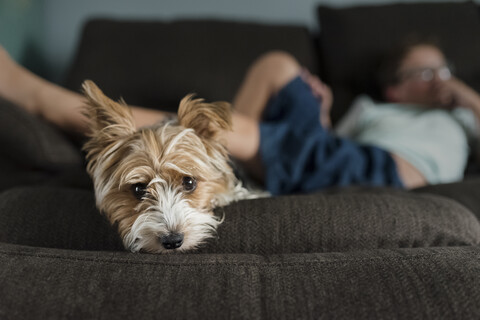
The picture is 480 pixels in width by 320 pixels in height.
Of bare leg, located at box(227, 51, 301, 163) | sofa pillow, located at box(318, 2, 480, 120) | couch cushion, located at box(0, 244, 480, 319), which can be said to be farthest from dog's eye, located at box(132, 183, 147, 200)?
sofa pillow, located at box(318, 2, 480, 120)

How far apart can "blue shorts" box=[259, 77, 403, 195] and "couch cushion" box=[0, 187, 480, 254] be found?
49cm

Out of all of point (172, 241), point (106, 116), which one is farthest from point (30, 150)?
point (172, 241)

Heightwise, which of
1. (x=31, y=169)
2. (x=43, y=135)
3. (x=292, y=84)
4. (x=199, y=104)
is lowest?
(x=31, y=169)

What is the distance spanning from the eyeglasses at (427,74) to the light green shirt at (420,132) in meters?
0.19

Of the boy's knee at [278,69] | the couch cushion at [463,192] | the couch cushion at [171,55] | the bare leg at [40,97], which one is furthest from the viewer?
the couch cushion at [171,55]

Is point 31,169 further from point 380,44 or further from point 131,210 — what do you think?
point 380,44

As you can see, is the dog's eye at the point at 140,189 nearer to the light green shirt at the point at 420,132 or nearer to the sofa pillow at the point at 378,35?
the light green shirt at the point at 420,132

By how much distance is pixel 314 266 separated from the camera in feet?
2.77

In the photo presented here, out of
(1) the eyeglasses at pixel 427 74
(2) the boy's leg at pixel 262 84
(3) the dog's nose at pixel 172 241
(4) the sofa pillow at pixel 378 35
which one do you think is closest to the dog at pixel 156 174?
(3) the dog's nose at pixel 172 241

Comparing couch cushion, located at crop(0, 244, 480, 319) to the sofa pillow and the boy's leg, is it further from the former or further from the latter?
the sofa pillow

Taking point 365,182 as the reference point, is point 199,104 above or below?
above

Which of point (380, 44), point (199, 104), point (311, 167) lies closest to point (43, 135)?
point (199, 104)

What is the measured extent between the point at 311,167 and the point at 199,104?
2.63 ft

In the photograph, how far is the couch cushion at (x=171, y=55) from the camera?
225 centimetres
